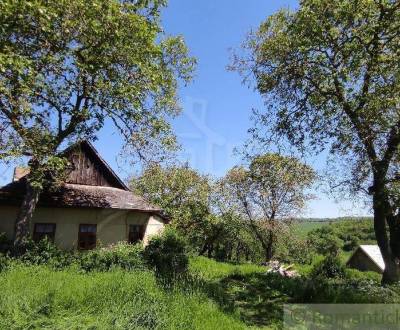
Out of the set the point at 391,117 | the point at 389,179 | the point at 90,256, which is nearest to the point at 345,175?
the point at 389,179

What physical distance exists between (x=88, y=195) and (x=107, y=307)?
48.9 ft

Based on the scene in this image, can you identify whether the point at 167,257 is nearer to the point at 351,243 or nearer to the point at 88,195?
the point at 88,195

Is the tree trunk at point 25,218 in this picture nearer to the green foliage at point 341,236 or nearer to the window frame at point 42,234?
the window frame at point 42,234

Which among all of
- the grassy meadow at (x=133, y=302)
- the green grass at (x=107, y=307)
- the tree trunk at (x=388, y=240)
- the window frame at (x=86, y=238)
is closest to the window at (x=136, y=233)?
the window frame at (x=86, y=238)

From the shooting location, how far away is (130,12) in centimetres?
1577

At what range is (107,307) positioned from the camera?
759 centimetres

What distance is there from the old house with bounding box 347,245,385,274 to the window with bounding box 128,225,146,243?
30.9 m

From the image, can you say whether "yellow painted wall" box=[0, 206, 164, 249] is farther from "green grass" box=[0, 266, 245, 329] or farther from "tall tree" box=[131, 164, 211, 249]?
"tall tree" box=[131, 164, 211, 249]

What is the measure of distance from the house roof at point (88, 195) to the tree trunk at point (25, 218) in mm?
2625

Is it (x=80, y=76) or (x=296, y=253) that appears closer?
(x=80, y=76)

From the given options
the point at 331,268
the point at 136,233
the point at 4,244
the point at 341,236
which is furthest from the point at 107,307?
the point at 341,236

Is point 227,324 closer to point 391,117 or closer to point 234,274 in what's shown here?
point 391,117

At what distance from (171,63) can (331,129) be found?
32.7ft

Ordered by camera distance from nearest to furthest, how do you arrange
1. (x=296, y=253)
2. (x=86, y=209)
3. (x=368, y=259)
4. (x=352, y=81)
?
(x=352, y=81) < (x=86, y=209) < (x=368, y=259) < (x=296, y=253)
